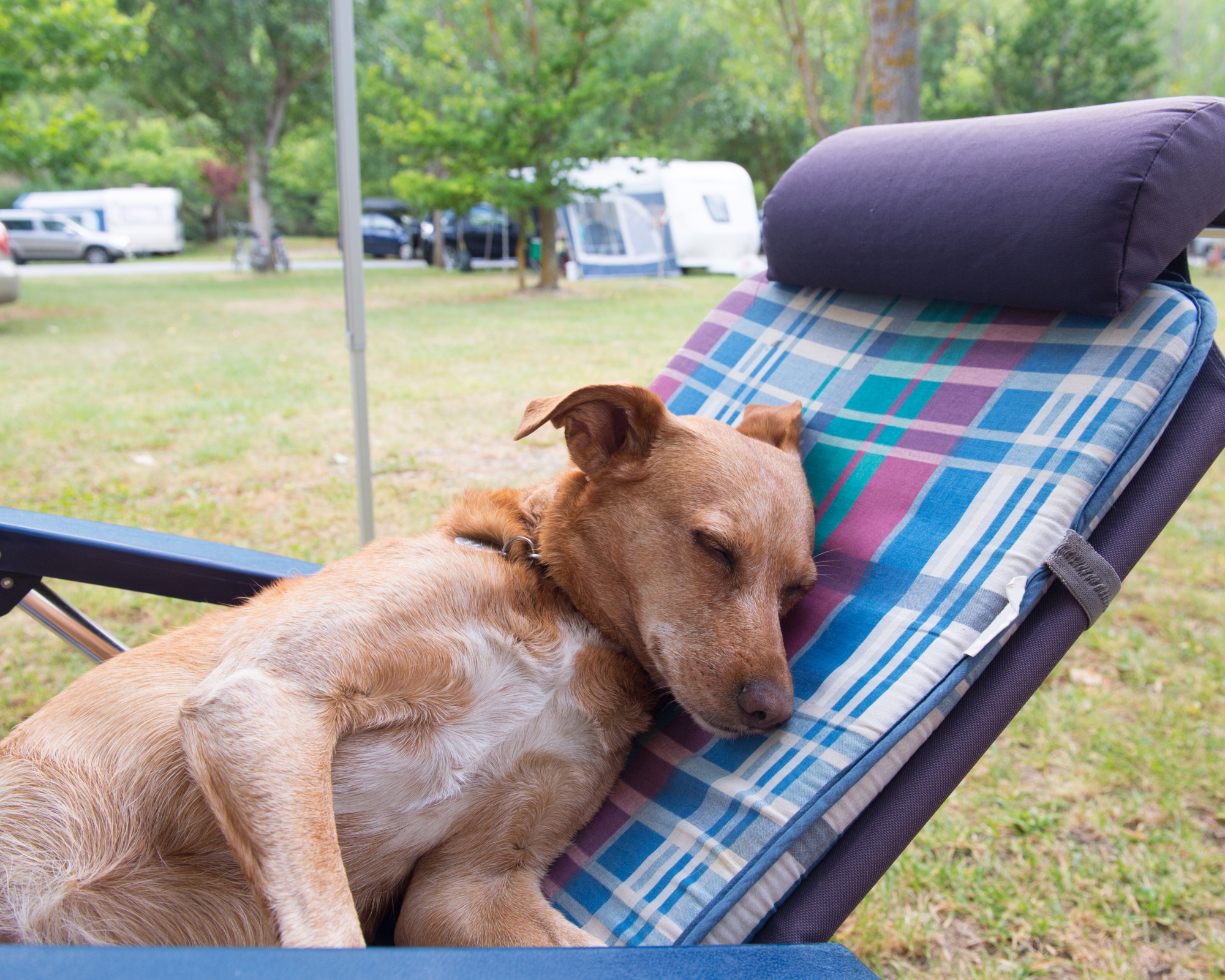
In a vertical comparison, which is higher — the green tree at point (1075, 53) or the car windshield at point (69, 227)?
the green tree at point (1075, 53)

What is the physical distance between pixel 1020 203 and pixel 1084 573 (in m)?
0.87

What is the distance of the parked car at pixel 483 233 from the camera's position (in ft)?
103

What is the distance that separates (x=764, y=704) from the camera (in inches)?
75.4

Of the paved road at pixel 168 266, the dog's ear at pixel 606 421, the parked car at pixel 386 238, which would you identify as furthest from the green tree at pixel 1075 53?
the dog's ear at pixel 606 421

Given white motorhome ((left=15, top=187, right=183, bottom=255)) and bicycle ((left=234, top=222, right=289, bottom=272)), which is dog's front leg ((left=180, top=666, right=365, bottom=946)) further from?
white motorhome ((left=15, top=187, right=183, bottom=255))

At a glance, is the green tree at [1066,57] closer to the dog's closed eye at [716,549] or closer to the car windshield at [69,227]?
the dog's closed eye at [716,549]

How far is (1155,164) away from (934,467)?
31.6 inches

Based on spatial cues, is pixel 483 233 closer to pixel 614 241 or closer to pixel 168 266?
pixel 614 241

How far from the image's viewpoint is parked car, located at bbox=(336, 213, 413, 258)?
35812 millimetres

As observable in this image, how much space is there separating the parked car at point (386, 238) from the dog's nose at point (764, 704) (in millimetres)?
36342

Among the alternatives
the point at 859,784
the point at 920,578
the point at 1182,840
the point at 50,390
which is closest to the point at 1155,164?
the point at 920,578

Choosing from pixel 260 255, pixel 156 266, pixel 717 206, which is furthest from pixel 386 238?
pixel 717 206

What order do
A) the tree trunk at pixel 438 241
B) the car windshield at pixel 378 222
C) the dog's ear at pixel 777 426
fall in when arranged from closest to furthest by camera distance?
the dog's ear at pixel 777 426
the tree trunk at pixel 438 241
the car windshield at pixel 378 222

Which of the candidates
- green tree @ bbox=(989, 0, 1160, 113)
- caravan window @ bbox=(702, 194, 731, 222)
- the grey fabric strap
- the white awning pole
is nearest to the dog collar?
the grey fabric strap
